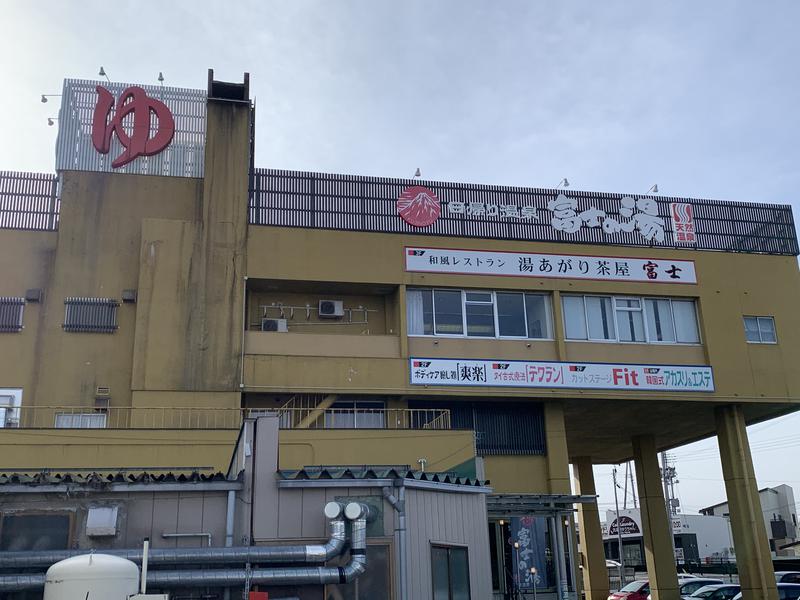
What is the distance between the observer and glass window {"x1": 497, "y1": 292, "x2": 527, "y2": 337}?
81.0 ft

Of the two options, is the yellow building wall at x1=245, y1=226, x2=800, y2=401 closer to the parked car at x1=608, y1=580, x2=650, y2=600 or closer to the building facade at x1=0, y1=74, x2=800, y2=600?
the building facade at x1=0, y1=74, x2=800, y2=600

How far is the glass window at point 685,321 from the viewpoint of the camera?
25.9 m

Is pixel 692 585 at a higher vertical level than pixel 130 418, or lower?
lower

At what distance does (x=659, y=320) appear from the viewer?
2591 cm

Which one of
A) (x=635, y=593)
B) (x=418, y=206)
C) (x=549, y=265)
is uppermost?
(x=418, y=206)

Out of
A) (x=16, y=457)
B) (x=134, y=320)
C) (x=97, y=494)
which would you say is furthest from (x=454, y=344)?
(x=97, y=494)

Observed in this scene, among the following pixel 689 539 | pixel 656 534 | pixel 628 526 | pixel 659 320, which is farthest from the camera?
pixel 628 526

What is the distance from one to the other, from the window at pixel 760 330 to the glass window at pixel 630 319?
11.7 ft

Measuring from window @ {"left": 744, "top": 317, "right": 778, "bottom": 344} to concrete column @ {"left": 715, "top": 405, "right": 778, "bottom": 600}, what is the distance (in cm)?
230

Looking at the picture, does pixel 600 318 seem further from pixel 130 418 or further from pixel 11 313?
pixel 11 313

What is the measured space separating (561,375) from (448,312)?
3831mm

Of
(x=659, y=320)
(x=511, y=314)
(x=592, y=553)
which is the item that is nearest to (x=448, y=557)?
(x=511, y=314)

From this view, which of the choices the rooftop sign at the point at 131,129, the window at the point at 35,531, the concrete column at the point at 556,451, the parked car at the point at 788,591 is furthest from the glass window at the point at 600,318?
the window at the point at 35,531

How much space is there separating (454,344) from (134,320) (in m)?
9.10
